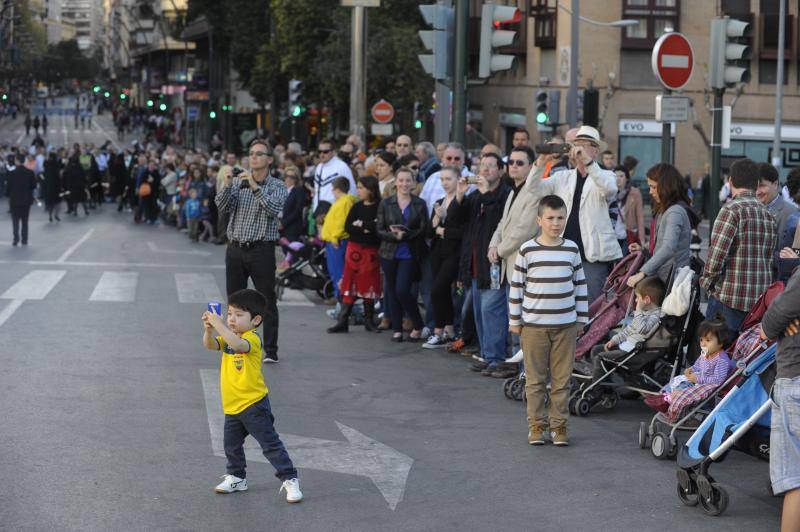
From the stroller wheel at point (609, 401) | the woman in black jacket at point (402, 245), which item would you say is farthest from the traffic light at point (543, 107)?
the stroller wheel at point (609, 401)

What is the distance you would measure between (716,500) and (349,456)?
2.38 m

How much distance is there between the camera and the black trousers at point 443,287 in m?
13.3

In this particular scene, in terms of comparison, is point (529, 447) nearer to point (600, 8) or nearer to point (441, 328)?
point (441, 328)

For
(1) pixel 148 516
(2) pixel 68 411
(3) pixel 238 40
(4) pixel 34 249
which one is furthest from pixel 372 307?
(3) pixel 238 40

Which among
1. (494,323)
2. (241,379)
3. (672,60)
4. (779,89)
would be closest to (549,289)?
(241,379)

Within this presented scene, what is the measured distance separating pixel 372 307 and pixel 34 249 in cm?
1161

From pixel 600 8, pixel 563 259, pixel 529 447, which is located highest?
pixel 600 8

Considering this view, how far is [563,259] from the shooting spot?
888 cm

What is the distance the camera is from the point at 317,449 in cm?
870

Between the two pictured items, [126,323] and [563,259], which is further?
[126,323]

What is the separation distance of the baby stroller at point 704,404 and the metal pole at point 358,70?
2179cm

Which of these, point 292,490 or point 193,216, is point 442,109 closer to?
point 193,216

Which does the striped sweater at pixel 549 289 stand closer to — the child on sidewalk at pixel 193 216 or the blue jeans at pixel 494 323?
the blue jeans at pixel 494 323

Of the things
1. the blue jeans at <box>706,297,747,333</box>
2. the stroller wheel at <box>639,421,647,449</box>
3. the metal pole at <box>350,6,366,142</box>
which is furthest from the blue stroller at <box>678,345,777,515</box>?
the metal pole at <box>350,6,366,142</box>
